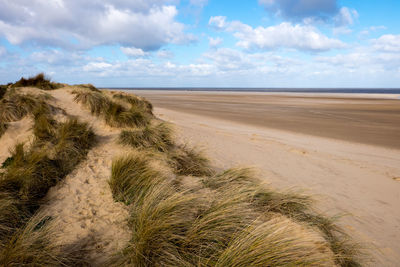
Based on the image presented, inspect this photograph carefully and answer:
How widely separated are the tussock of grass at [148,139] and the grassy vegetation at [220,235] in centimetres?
203

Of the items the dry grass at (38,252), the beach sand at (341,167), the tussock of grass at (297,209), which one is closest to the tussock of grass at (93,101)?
the beach sand at (341,167)

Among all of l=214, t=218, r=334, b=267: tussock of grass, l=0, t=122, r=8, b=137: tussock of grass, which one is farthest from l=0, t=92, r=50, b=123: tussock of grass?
l=214, t=218, r=334, b=267: tussock of grass

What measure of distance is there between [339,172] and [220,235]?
5640mm

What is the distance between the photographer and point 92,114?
315 inches

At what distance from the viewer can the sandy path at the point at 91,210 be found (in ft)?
8.71

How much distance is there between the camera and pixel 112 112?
Answer: 740 centimetres

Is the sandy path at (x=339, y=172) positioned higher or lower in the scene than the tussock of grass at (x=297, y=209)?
lower


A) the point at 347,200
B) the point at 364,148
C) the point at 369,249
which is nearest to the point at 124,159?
the point at 369,249

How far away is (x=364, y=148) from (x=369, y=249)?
24.7ft

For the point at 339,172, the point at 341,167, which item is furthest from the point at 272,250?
the point at 341,167

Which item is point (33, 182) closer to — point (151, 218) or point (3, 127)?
point (151, 218)

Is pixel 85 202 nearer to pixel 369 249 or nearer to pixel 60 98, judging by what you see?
pixel 369 249

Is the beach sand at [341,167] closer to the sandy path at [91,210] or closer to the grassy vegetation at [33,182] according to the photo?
the sandy path at [91,210]

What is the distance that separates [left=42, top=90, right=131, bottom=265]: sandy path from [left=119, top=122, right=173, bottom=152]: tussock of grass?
0.78m
